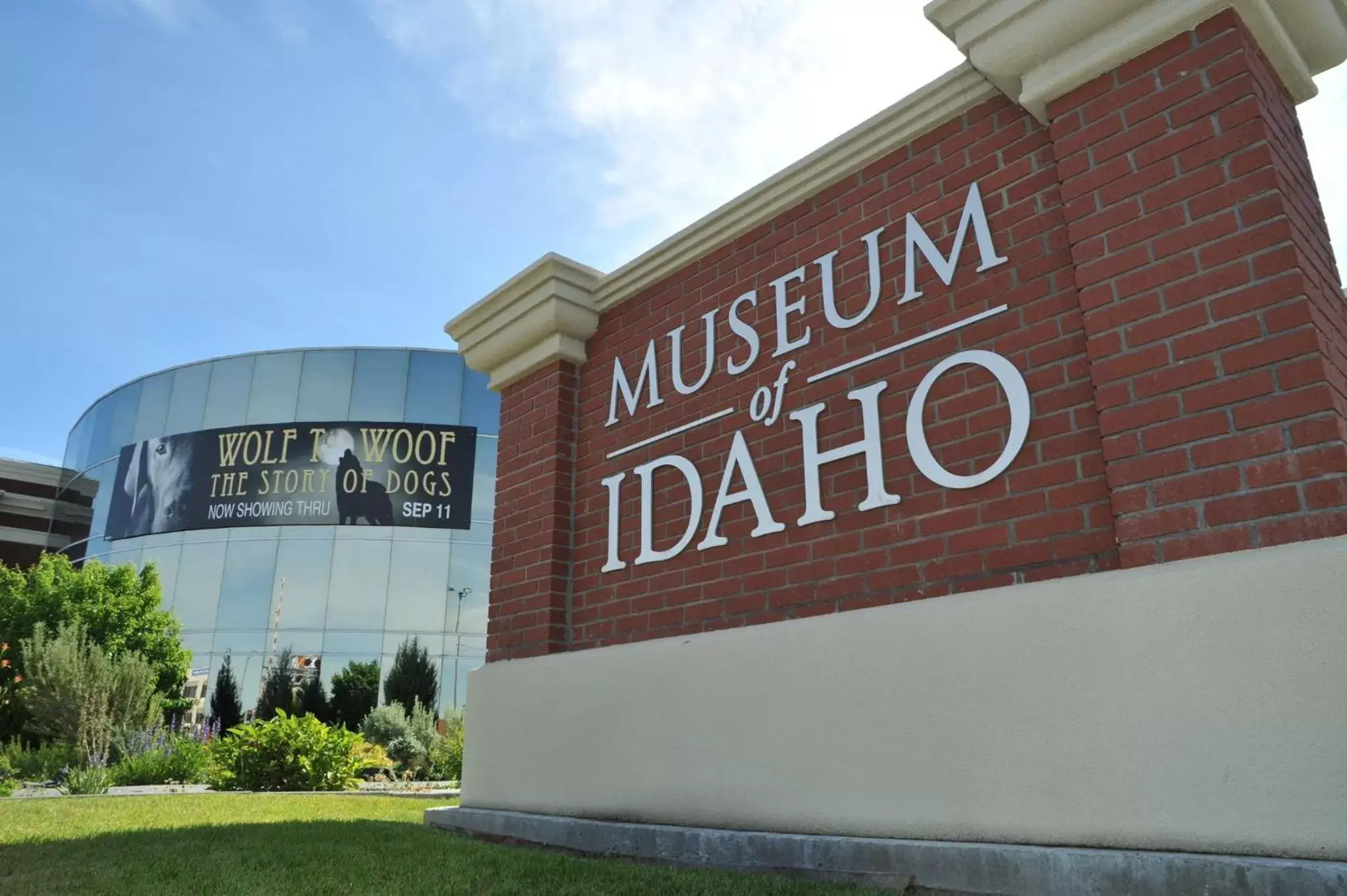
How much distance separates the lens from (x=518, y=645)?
560 centimetres

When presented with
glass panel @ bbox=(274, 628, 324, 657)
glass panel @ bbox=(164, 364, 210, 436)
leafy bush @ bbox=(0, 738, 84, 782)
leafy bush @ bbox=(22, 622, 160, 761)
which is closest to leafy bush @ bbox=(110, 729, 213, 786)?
leafy bush @ bbox=(0, 738, 84, 782)

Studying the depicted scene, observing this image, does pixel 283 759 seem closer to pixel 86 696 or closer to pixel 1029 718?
pixel 86 696

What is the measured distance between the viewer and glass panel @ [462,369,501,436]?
28250mm

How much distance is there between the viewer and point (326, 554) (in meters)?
26.6

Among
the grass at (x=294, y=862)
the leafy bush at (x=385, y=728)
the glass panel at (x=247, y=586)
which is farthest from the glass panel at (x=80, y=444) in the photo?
the grass at (x=294, y=862)

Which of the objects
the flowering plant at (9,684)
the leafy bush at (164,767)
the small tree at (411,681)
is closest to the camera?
the leafy bush at (164,767)

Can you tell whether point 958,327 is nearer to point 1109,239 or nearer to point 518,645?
point 1109,239

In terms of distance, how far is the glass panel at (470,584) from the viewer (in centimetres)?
2639

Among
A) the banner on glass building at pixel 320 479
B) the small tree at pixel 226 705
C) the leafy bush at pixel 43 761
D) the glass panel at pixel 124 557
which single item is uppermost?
the banner on glass building at pixel 320 479

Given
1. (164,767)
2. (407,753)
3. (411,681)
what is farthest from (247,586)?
(164,767)

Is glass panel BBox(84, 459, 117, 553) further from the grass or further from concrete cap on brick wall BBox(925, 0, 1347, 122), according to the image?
concrete cap on brick wall BBox(925, 0, 1347, 122)

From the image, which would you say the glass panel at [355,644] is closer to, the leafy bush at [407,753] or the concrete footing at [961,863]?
the leafy bush at [407,753]

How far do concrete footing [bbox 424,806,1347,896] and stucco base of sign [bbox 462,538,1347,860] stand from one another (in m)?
0.08

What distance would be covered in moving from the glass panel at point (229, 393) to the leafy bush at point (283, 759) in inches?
770
